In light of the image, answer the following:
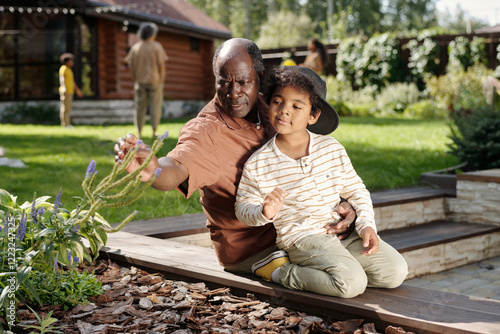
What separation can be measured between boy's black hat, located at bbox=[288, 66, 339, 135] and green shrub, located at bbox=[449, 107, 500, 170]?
3.90 metres

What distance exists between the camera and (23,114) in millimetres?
14578

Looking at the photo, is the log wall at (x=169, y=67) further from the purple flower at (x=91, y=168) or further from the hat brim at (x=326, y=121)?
the purple flower at (x=91, y=168)

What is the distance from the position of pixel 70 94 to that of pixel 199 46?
26.3ft

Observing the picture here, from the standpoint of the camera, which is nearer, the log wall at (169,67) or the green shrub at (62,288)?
the green shrub at (62,288)

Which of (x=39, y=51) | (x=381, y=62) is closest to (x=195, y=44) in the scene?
(x=39, y=51)

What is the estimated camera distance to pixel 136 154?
2.22 metres

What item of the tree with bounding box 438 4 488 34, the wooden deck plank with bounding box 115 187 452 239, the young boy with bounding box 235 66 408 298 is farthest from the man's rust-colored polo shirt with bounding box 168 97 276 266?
the tree with bounding box 438 4 488 34

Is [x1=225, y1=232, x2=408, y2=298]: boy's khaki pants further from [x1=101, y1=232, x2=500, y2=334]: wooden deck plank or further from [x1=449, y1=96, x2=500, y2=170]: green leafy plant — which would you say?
[x1=449, y1=96, x2=500, y2=170]: green leafy plant

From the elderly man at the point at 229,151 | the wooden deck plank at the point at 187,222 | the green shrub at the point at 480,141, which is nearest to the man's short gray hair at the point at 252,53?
the elderly man at the point at 229,151

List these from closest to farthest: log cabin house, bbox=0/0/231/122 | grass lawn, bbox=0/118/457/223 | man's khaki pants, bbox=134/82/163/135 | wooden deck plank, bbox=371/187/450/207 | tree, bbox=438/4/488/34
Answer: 1. wooden deck plank, bbox=371/187/450/207
2. grass lawn, bbox=0/118/457/223
3. man's khaki pants, bbox=134/82/163/135
4. log cabin house, bbox=0/0/231/122
5. tree, bbox=438/4/488/34

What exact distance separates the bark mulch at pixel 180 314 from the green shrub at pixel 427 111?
1263cm

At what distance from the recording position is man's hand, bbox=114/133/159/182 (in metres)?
2.20

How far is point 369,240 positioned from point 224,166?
727 millimetres

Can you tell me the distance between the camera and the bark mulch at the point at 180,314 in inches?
91.0
